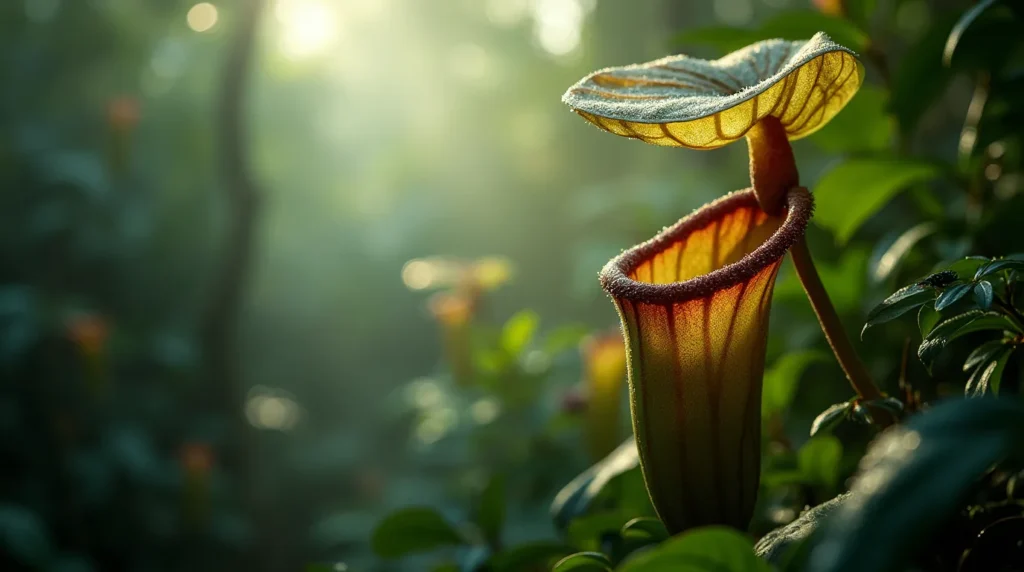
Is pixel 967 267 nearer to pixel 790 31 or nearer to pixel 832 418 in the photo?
pixel 832 418

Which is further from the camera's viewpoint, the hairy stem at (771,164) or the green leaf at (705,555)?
the hairy stem at (771,164)

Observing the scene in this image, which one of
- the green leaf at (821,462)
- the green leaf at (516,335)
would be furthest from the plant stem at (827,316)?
the green leaf at (516,335)

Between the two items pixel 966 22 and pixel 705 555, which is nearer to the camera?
pixel 705 555

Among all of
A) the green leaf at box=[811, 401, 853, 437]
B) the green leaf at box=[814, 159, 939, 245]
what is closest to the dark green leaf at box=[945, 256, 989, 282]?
the green leaf at box=[811, 401, 853, 437]

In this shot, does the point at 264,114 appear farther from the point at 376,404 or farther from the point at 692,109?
the point at 692,109

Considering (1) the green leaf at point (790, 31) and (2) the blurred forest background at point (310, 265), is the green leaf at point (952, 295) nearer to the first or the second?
(2) the blurred forest background at point (310, 265)

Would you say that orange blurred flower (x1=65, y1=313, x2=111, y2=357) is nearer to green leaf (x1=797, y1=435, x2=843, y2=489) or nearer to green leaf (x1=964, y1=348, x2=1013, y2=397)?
green leaf (x1=797, y1=435, x2=843, y2=489)

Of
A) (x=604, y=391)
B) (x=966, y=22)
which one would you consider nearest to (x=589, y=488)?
(x=966, y=22)

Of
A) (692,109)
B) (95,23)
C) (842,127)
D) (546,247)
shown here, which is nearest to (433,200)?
(546,247)
